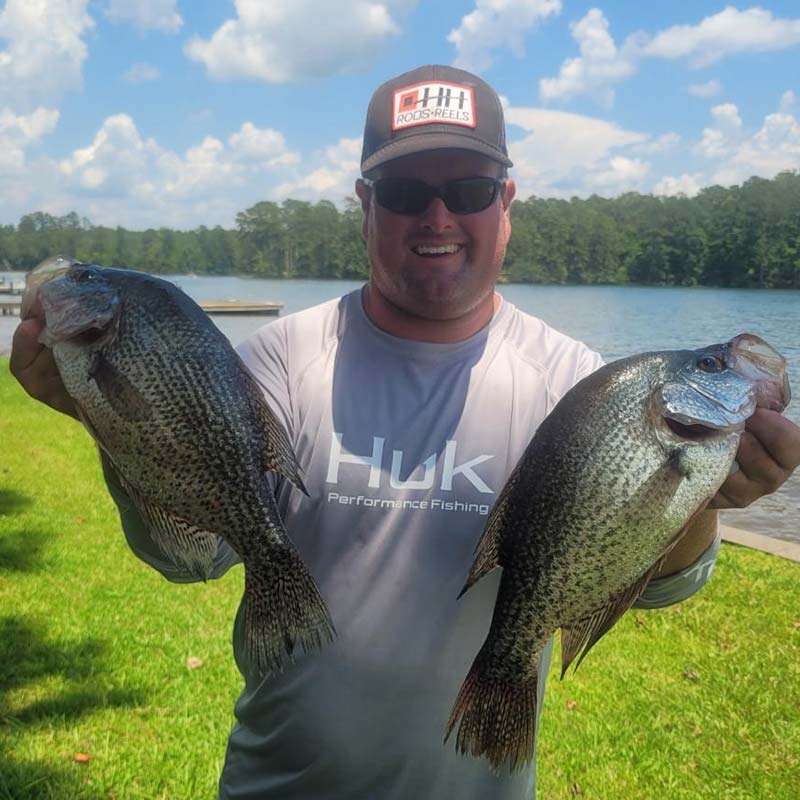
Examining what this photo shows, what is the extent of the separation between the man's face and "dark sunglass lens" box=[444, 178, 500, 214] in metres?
0.02

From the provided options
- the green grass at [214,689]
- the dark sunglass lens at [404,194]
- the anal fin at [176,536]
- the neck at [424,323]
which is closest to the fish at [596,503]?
the neck at [424,323]

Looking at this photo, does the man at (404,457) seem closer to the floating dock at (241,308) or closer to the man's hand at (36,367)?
the man's hand at (36,367)

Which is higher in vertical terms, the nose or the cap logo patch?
the cap logo patch

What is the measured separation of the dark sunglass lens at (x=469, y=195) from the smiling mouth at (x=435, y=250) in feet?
0.38

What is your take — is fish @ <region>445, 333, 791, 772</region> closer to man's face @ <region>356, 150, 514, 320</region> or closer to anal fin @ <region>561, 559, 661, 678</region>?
anal fin @ <region>561, 559, 661, 678</region>

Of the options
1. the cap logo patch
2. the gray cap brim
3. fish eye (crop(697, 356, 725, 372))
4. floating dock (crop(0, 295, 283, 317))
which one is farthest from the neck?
floating dock (crop(0, 295, 283, 317))

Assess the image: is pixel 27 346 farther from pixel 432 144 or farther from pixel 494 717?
pixel 494 717

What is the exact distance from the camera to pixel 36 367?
6.41 feet

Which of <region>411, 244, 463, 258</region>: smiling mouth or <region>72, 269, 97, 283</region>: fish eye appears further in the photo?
<region>411, 244, 463, 258</region>: smiling mouth

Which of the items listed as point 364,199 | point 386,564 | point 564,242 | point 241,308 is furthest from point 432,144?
point 564,242

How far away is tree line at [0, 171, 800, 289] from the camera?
151ft

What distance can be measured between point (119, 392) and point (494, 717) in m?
1.23

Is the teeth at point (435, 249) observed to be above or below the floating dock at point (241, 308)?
above

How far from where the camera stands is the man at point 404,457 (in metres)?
2.15
